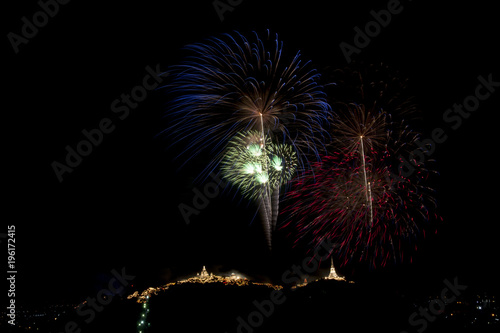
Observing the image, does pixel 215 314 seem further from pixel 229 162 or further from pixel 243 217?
pixel 243 217

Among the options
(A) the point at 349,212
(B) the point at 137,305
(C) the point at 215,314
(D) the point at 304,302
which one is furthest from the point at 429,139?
(B) the point at 137,305

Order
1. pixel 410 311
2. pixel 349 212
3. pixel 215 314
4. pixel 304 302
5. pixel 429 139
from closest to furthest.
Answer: pixel 410 311 → pixel 304 302 → pixel 215 314 → pixel 429 139 → pixel 349 212
